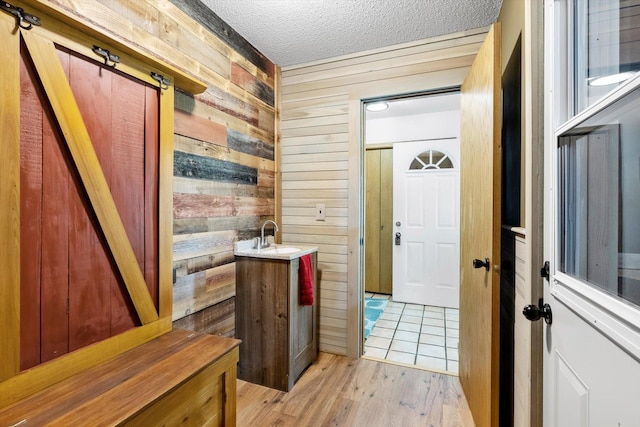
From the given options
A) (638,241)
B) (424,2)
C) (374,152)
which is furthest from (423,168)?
(638,241)

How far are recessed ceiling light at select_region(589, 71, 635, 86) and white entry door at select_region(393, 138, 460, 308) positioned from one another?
2.99 m

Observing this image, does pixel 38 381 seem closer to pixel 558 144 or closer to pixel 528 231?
pixel 528 231

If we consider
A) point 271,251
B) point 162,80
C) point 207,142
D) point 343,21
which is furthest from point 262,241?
point 343,21

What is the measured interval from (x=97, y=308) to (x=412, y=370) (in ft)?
6.83

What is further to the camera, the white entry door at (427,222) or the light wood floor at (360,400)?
the white entry door at (427,222)

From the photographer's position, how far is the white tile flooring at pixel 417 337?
7.98 ft

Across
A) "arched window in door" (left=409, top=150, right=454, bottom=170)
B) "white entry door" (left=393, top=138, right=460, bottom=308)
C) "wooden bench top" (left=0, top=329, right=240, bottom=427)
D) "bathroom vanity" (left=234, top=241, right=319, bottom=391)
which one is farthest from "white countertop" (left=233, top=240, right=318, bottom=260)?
"arched window in door" (left=409, top=150, right=454, bottom=170)

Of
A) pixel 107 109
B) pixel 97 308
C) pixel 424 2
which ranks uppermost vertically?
pixel 424 2

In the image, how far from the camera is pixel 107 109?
124cm

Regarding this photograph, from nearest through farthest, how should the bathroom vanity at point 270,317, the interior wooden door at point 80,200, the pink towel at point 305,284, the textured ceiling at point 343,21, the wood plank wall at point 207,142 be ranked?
1. the interior wooden door at point 80,200
2. the wood plank wall at point 207,142
3. the textured ceiling at point 343,21
4. the bathroom vanity at point 270,317
5. the pink towel at point 305,284

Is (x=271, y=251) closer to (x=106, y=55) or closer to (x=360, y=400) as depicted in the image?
(x=360, y=400)

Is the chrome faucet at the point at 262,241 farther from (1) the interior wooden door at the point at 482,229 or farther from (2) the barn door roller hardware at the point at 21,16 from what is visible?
(2) the barn door roller hardware at the point at 21,16

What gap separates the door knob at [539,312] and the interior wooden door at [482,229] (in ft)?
0.96

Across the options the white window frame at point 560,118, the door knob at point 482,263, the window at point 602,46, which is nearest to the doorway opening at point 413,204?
the door knob at point 482,263
